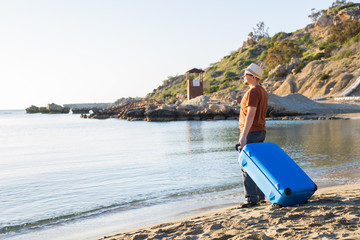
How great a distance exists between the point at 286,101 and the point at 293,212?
124 ft

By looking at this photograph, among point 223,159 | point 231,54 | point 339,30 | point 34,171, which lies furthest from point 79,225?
point 231,54

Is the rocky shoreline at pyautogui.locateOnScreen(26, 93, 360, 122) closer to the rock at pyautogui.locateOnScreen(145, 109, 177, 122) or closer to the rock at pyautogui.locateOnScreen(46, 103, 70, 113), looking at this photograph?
the rock at pyautogui.locateOnScreen(145, 109, 177, 122)

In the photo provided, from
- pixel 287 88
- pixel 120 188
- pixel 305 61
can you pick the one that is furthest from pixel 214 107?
pixel 120 188

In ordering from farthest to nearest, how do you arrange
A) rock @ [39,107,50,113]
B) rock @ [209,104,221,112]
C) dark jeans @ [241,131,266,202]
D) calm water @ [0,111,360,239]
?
rock @ [39,107,50,113] → rock @ [209,104,221,112] → calm water @ [0,111,360,239] → dark jeans @ [241,131,266,202]

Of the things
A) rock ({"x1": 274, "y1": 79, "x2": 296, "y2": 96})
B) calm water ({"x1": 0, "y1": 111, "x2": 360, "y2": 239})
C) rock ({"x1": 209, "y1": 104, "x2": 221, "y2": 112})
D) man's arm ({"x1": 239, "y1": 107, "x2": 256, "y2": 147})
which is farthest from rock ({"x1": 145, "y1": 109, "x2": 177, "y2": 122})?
man's arm ({"x1": 239, "y1": 107, "x2": 256, "y2": 147})

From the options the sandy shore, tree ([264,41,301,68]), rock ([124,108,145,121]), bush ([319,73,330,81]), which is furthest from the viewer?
tree ([264,41,301,68])

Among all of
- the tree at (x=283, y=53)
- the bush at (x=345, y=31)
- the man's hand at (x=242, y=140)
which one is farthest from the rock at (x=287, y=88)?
the man's hand at (x=242, y=140)

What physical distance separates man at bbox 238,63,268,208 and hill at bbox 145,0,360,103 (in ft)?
143

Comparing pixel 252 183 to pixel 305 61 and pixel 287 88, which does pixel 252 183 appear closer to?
pixel 287 88

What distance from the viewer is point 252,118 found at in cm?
481

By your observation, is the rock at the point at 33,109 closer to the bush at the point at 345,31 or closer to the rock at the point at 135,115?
the rock at the point at 135,115

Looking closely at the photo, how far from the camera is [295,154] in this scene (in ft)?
42.2

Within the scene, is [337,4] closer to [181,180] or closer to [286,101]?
[286,101]

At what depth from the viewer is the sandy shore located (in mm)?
3572
